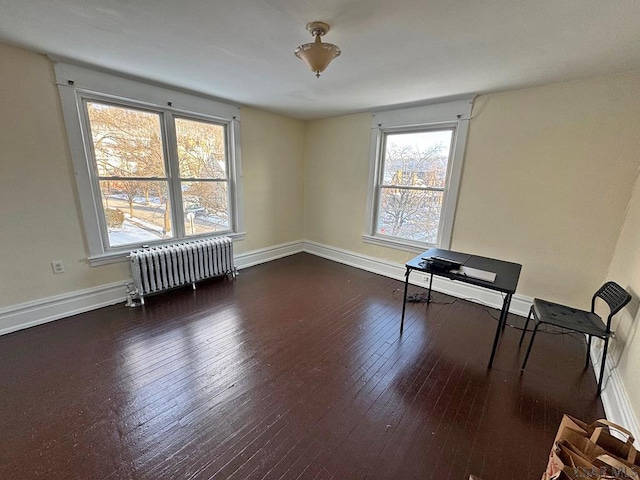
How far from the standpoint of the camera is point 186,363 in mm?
2053

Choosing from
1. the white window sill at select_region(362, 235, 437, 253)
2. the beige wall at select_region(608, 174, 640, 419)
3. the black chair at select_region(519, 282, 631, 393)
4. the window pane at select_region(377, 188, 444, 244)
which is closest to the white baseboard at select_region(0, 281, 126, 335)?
the white window sill at select_region(362, 235, 437, 253)

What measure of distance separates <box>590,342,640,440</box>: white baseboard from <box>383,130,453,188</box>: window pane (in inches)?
88.8

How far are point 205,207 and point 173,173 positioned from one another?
23.6 inches

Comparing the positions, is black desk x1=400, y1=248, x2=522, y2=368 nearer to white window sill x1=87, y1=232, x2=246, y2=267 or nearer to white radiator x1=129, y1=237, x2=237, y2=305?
white radiator x1=129, y1=237, x2=237, y2=305

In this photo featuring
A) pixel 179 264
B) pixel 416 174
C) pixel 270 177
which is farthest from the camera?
pixel 270 177

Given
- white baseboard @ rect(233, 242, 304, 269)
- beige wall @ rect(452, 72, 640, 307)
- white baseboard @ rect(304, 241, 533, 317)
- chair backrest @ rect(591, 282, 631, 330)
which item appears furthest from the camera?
white baseboard @ rect(233, 242, 304, 269)

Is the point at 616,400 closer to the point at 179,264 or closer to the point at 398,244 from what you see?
the point at 398,244

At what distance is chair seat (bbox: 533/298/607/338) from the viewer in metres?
1.82

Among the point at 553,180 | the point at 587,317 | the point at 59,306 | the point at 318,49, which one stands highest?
the point at 318,49

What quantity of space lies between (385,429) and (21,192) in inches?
135

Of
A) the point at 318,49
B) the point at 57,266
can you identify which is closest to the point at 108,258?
the point at 57,266

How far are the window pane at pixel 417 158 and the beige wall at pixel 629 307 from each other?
64.7 inches

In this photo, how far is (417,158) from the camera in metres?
3.55

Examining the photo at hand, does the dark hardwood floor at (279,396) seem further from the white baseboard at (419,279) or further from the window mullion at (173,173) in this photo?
the window mullion at (173,173)
